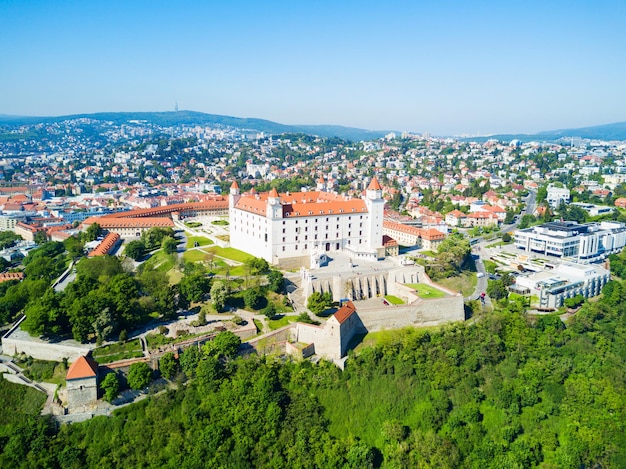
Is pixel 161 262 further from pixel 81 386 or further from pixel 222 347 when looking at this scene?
pixel 81 386

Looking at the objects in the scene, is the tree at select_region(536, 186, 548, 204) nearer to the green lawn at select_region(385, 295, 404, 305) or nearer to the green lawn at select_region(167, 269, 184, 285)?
the green lawn at select_region(385, 295, 404, 305)

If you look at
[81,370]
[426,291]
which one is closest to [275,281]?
[426,291]

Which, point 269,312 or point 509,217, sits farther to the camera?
point 509,217

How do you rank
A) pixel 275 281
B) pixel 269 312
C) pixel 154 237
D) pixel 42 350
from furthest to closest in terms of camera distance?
pixel 154 237
pixel 275 281
pixel 269 312
pixel 42 350

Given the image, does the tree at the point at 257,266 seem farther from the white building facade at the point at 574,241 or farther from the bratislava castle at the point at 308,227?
the white building facade at the point at 574,241

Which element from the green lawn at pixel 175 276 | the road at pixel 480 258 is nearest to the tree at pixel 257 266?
the green lawn at pixel 175 276

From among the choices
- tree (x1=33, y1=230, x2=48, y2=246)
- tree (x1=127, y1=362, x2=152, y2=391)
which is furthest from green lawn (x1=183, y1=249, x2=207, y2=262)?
tree (x1=33, y1=230, x2=48, y2=246)

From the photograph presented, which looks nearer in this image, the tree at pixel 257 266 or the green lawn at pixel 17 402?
the green lawn at pixel 17 402
